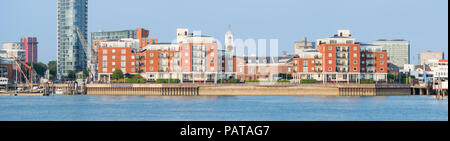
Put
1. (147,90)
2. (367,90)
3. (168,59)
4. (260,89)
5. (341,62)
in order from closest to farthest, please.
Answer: (367,90) < (260,89) < (147,90) < (168,59) < (341,62)

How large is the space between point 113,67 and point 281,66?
1821 inches

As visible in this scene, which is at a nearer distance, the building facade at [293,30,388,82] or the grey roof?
the building facade at [293,30,388,82]

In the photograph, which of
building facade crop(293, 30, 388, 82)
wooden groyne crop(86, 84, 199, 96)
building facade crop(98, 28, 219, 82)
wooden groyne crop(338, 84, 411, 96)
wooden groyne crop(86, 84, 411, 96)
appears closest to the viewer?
wooden groyne crop(338, 84, 411, 96)

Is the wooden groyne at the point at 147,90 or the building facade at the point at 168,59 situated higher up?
the building facade at the point at 168,59

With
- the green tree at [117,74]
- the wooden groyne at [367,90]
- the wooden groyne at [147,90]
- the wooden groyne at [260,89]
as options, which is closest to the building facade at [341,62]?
the wooden groyne at [260,89]

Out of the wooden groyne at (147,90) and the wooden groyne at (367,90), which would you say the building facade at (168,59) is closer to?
the wooden groyne at (147,90)

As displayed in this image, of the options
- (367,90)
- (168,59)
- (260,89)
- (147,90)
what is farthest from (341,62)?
(147,90)

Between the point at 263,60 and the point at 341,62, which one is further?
the point at 263,60

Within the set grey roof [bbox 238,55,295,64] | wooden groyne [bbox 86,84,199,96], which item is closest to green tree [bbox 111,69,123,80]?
wooden groyne [bbox 86,84,199,96]

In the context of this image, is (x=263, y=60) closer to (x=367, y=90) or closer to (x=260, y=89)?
(x=260, y=89)

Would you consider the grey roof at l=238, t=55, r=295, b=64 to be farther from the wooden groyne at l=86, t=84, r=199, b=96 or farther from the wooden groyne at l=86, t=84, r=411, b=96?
the wooden groyne at l=86, t=84, r=199, b=96
